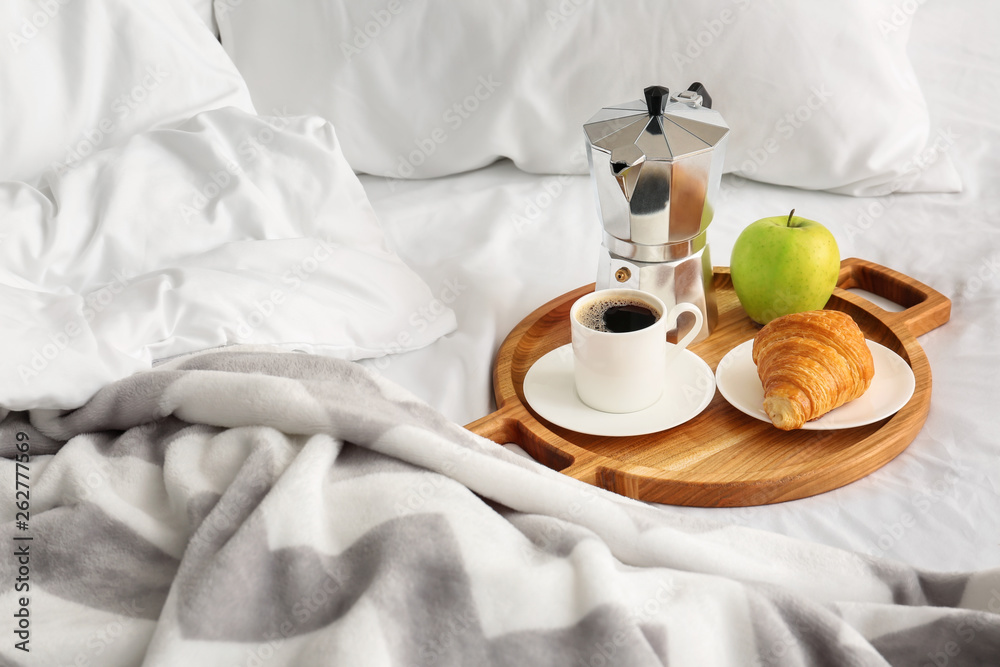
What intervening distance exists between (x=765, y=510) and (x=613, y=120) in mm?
366

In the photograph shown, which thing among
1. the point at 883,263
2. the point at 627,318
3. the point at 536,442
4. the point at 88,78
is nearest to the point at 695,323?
the point at 627,318

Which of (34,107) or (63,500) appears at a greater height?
(34,107)

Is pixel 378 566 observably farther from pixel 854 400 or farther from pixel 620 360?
pixel 854 400

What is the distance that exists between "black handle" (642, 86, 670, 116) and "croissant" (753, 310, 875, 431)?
0.21 meters

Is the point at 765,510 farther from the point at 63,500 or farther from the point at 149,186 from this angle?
the point at 149,186

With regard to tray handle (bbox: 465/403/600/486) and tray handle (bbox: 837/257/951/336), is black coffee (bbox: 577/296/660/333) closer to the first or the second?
tray handle (bbox: 465/403/600/486)

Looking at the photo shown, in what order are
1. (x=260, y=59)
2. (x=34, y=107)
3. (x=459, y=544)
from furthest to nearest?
→ (x=260, y=59) → (x=34, y=107) → (x=459, y=544)

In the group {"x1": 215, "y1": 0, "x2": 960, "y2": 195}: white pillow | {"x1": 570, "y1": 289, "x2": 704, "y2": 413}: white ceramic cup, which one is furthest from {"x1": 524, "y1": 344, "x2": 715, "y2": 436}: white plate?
{"x1": 215, "y1": 0, "x2": 960, "y2": 195}: white pillow

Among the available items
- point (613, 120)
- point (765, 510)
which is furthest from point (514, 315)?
point (765, 510)

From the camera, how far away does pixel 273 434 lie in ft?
1.71

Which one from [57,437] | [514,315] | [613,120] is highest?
[613,120]

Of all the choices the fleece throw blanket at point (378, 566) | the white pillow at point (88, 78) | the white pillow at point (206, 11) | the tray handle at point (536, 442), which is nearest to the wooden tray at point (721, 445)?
the tray handle at point (536, 442)

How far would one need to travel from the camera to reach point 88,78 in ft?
2.79

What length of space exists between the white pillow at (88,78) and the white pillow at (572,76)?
180 millimetres
